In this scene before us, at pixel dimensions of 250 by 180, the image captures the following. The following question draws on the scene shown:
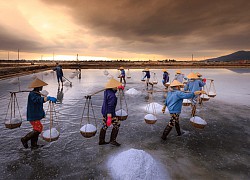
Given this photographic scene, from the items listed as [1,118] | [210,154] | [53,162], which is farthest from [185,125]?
[1,118]

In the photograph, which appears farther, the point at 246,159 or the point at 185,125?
the point at 185,125

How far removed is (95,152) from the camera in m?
4.53

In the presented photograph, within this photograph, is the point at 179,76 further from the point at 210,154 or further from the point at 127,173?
the point at 127,173

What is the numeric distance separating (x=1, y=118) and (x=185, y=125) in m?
7.44

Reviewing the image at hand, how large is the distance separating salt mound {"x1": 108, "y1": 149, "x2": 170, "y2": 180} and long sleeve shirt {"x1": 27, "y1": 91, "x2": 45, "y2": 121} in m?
2.21

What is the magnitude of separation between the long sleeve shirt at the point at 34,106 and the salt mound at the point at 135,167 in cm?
221

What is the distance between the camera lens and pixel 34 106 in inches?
166

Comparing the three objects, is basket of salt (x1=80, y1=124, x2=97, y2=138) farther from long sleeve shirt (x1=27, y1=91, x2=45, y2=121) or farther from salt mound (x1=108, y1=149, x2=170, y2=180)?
long sleeve shirt (x1=27, y1=91, x2=45, y2=121)

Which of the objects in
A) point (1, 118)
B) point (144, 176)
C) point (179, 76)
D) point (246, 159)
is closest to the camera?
point (144, 176)

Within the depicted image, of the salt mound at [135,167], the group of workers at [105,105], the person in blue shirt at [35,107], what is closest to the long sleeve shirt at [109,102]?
the group of workers at [105,105]

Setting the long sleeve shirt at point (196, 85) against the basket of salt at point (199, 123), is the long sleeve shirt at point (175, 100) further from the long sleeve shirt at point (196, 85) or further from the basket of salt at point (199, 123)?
the long sleeve shirt at point (196, 85)

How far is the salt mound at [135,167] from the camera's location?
346 cm

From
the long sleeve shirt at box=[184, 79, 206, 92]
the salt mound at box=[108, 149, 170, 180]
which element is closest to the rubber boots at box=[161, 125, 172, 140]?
the salt mound at box=[108, 149, 170, 180]

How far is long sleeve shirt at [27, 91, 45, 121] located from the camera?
4.12 metres
